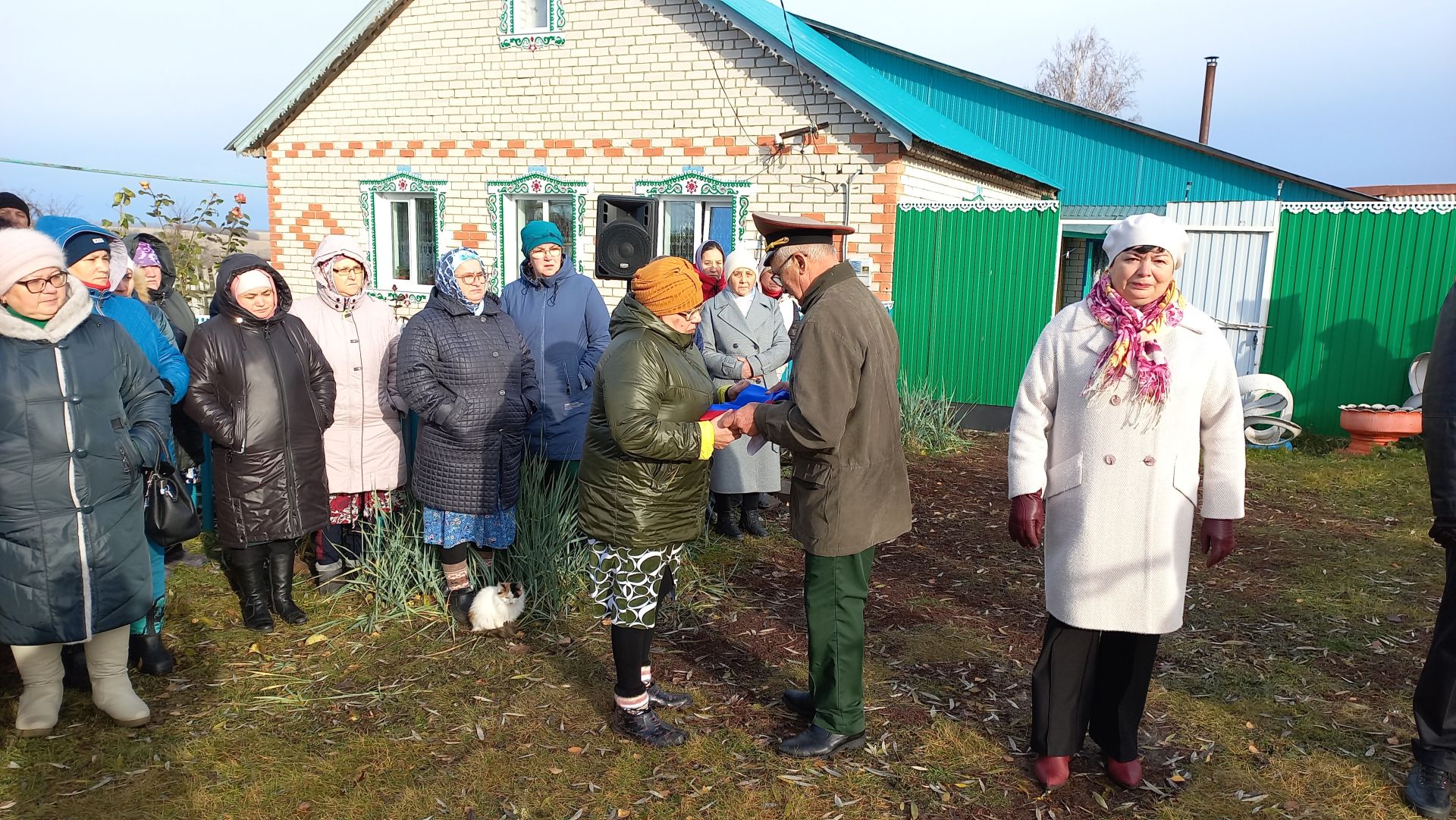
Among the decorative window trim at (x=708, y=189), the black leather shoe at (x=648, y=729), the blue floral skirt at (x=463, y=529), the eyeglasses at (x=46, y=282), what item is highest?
the decorative window trim at (x=708, y=189)

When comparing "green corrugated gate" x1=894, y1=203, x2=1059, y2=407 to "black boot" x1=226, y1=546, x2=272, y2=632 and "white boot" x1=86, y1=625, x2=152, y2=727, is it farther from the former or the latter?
"white boot" x1=86, y1=625, x2=152, y2=727

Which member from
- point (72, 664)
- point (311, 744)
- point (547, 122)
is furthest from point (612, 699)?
point (547, 122)

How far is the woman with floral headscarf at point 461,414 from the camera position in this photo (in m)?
4.17

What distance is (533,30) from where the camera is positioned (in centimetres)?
1109

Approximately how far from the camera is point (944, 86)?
2120 centimetres

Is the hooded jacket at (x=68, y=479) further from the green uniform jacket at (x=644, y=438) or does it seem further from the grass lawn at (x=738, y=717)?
the green uniform jacket at (x=644, y=438)

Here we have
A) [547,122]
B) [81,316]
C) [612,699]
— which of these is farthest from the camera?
[547,122]

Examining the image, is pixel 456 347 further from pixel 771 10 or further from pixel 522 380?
pixel 771 10

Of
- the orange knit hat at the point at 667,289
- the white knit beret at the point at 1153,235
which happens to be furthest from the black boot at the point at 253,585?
the white knit beret at the point at 1153,235

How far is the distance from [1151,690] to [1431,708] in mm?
1048

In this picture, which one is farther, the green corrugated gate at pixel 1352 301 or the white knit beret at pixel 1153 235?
the green corrugated gate at pixel 1352 301

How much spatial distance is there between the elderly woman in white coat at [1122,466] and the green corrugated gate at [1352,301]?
7885 mm

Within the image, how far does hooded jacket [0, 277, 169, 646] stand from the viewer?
10.1 feet

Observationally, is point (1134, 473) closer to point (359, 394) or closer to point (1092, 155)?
point (359, 394)
